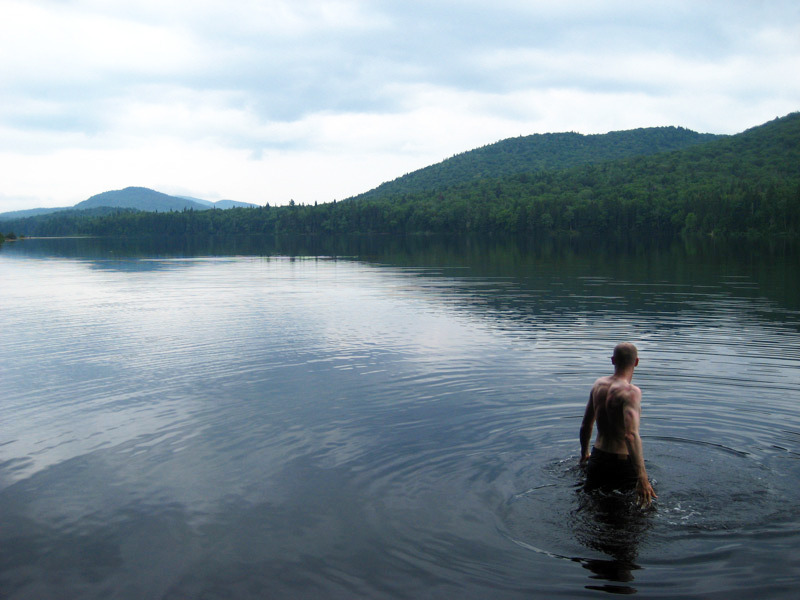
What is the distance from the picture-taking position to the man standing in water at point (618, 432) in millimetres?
9508

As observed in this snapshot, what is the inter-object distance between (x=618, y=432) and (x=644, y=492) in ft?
3.07

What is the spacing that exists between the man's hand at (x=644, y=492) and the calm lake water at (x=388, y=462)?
204mm

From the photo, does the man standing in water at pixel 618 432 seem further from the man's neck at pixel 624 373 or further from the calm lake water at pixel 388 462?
the calm lake water at pixel 388 462

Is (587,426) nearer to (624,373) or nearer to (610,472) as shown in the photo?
(610,472)

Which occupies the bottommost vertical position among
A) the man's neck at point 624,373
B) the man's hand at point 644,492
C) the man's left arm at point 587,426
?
the man's hand at point 644,492

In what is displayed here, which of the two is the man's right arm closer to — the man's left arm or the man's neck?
the man's neck

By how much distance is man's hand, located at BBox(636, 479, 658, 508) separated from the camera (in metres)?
9.65

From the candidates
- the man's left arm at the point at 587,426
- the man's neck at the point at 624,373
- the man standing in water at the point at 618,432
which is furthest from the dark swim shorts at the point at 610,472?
the man's neck at the point at 624,373

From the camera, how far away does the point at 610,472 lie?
1028 cm

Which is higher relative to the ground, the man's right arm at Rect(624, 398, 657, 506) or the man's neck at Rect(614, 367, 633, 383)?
the man's neck at Rect(614, 367, 633, 383)

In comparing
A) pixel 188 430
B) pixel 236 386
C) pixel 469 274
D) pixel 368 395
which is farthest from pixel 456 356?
pixel 469 274

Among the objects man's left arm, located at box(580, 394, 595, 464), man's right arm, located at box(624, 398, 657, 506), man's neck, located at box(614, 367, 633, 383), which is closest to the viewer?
man's right arm, located at box(624, 398, 657, 506)

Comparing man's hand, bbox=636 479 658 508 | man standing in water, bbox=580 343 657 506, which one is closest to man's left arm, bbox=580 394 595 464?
man standing in water, bbox=580 343 657 506

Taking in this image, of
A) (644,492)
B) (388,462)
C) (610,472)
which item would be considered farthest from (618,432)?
(388,462)
